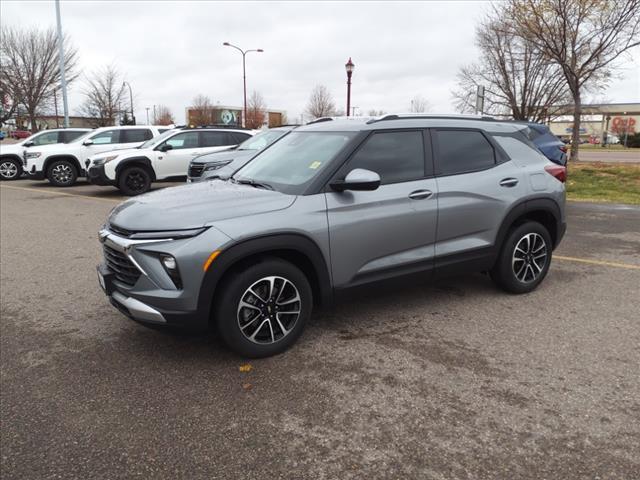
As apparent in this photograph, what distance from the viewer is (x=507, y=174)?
4652 mm

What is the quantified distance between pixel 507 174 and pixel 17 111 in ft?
134

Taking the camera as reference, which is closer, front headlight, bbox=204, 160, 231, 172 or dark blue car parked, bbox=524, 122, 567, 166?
front headlight, bbox=204, 160, 231, 172

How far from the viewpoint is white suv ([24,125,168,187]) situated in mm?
14703

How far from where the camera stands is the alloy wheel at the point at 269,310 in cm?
343

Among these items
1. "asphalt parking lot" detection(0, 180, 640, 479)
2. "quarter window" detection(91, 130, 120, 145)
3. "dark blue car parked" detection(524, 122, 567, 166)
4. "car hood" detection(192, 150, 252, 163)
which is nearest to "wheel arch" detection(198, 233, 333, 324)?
"asphalt parking lot" detection(0, 180, 640, 479)

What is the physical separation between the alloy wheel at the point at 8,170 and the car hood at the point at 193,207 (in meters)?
16.3

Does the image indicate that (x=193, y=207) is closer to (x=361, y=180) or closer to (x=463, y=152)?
(x=361, y=180)

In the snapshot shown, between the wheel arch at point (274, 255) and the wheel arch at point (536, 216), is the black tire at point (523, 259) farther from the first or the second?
the wheel arch at point (274, 255)

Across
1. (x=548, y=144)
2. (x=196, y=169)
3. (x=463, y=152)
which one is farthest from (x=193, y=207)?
(x=548, y=144)

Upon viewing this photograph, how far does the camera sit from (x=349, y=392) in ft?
10.3

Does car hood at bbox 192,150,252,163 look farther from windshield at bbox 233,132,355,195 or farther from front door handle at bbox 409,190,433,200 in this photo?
front door handle at bbox 409,190,433,200

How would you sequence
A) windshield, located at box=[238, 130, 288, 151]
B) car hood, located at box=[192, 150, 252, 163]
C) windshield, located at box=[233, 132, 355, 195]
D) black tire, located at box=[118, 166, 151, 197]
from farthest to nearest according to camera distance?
black tire, located at box=[118, 166, 151, 197] < windshield, located at box=[238, 130, 288, 151] < car hood, located at box=[192, 150, 252, 163] < windshield, located at box=[233, 132, 355, 195]

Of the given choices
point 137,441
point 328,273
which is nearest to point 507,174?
point 328,273

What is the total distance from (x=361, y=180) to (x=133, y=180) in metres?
10.4
